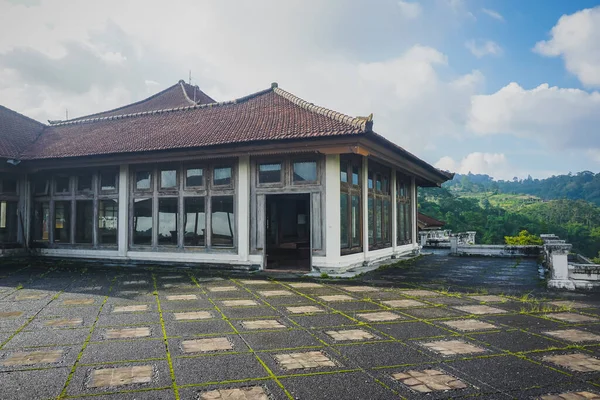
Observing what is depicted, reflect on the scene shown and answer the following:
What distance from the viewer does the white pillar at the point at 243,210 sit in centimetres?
1081

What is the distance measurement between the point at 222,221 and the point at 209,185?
3.49 feet

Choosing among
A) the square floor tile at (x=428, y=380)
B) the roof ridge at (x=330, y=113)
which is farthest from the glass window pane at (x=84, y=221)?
the square floor tile at (x=428, y=380)

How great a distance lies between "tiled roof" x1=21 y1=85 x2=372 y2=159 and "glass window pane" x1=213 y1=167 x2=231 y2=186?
37.5 inches

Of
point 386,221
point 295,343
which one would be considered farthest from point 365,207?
point 295,343

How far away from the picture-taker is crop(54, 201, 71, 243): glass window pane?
13125mm

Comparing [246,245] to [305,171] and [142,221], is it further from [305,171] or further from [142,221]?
[142,221]

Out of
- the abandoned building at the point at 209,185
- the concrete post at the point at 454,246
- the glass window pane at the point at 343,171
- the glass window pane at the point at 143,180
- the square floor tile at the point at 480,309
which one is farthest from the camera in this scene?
the concrete post at the point at 454,246

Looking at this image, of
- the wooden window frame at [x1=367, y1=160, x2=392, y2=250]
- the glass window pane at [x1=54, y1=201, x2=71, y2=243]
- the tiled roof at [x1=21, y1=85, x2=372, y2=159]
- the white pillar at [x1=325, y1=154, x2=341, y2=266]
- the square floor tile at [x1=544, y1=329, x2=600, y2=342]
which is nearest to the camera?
the square floor tile at [x1=544, y1=329, x2=600, y2=342]

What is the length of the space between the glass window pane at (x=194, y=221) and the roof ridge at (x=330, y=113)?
3.77 metres

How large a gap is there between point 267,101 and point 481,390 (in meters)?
10.3

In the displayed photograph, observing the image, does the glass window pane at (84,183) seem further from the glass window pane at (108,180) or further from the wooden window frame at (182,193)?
the wooden window frame at (182,193)

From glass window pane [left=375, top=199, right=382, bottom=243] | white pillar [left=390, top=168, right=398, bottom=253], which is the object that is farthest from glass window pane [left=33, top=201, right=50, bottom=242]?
white pillar [left=390, top=168, right=398, bottom=253]

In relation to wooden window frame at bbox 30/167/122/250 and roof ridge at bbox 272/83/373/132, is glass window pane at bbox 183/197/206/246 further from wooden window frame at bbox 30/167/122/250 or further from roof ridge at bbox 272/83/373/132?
roof ridge at bbox 272/83/373/132

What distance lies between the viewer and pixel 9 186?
1345 centimetres
